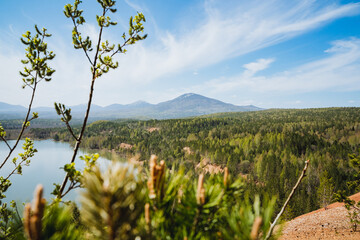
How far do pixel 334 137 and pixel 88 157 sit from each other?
102 meters

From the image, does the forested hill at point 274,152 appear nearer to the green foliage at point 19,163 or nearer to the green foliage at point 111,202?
the green foliage at point 19,163

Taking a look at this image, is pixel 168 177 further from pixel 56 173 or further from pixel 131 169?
pixel 56 173

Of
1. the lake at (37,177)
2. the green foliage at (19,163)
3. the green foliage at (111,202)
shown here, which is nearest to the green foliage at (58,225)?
the green foliage at (111,202)

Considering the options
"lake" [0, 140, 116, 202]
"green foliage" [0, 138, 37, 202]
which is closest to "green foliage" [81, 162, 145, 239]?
"green foliage" [0, 138, 37, 202]

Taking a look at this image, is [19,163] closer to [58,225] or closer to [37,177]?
[58,225]

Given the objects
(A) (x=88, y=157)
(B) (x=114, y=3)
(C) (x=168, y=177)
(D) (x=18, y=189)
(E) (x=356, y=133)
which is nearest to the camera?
(C) (x=168, y=177)

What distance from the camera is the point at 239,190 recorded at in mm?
1624

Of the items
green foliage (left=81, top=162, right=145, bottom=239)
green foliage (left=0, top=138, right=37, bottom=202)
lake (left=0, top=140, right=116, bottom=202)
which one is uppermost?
green foliage (left=81, top=162, right=145, bottom=239)

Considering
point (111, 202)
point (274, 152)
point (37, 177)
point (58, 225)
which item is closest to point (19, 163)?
point (58, 225)

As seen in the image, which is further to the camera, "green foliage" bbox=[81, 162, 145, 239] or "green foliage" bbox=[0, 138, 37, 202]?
"green foliage" bbox=[0, 138, 37, 202]

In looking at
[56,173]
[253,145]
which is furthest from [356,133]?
[56,173]

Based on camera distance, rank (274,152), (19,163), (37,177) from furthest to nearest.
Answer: (274,152) → (37,177) → (19,163)

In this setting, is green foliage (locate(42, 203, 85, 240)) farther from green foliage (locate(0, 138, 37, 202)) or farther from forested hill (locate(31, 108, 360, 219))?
forested hill (locate(31, 108, 360, 219))

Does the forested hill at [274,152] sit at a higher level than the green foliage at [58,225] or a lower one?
lower
